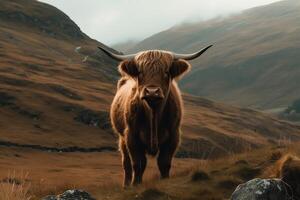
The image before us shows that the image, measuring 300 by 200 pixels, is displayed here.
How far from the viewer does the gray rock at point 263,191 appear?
900cm

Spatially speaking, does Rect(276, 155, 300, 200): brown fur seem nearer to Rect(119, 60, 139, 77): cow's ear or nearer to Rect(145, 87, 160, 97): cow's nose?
Rect(145, 87, 160, 97): cow's nose

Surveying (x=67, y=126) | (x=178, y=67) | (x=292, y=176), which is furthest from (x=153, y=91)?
(x=67, y=126)

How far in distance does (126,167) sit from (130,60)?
13.3 ft

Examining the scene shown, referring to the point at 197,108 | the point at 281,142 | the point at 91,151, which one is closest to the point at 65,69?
the point at 197,108

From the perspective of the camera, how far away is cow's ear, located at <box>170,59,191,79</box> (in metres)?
12.8

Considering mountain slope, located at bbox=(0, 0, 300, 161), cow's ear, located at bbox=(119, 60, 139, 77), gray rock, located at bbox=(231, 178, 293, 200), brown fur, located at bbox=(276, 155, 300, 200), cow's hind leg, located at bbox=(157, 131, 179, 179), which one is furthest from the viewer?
mountain slope, located at bbox=(0, 0, 300, 161)

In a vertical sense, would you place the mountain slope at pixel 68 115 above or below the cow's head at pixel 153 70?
below

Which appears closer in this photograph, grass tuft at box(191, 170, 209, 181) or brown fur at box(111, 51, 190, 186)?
brown fur at box(111, 51, 190, 186)

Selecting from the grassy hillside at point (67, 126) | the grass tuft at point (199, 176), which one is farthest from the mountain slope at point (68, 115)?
the grass tuft at point (199, 176)

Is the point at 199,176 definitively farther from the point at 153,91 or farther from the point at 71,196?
the point at 71,196

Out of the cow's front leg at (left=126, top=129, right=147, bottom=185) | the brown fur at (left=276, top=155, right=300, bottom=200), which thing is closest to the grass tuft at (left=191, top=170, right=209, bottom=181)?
the cow's front leg at (left=126, top=129, right=147, bottom=185)

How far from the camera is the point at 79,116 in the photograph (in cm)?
11412

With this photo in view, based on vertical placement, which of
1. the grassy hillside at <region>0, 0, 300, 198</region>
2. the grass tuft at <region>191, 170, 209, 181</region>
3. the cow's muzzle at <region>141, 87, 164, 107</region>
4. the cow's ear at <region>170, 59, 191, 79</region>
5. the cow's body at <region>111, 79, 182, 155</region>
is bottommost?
the grassy hillside at <region>0, 0, 300, 198</region>

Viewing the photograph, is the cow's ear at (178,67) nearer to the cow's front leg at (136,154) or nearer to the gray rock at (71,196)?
the cow's front leg at (136,154)
